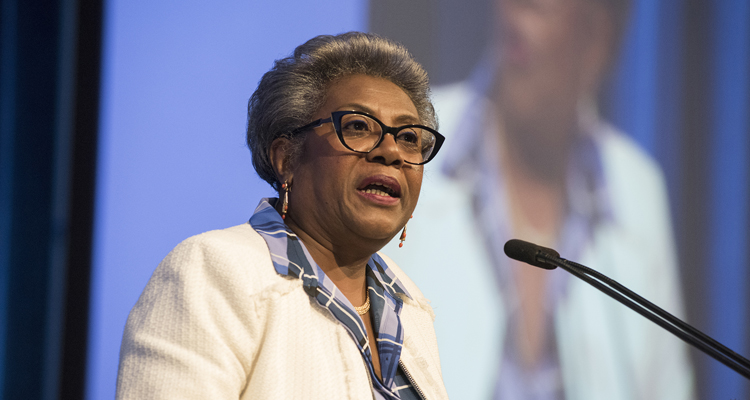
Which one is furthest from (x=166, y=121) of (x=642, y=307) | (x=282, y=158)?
(x=642, y=307)

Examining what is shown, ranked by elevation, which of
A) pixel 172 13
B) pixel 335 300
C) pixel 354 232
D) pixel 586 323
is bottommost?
pixel 586 323

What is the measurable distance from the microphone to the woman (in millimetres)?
359

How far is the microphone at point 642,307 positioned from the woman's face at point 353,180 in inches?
13.0

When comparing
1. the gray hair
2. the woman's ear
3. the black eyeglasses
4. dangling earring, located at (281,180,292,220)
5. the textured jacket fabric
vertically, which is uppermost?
the gray hair

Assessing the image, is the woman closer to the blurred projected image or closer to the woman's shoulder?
the woman's shoulder

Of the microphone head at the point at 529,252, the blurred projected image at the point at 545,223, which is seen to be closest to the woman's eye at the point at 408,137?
the microphone head at the point at 529,252

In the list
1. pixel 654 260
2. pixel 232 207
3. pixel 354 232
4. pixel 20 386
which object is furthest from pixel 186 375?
pixel 654 260

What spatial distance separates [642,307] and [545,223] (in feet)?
5.84

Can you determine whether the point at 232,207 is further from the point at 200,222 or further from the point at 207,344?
the point at 207,344

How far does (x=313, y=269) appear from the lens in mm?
1229

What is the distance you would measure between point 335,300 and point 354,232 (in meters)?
0.19

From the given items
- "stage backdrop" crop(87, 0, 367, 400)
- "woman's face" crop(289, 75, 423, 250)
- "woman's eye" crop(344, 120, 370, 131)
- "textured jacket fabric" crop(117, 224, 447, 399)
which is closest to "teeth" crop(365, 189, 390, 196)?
"woman's face" crop(289, 75, 423, 250)

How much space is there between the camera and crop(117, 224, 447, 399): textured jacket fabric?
97 centimetres

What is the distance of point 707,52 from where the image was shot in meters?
3.00
